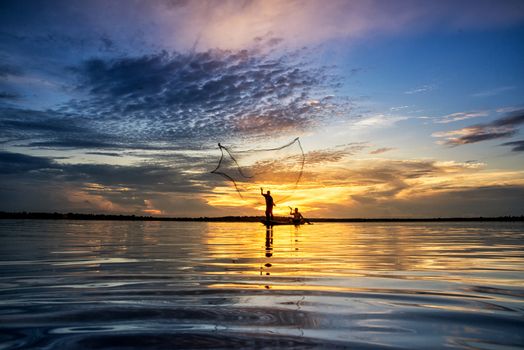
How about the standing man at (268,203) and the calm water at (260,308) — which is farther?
the standing man at (268,203)

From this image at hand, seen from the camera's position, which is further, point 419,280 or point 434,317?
point 419,280

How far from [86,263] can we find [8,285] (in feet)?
13.7

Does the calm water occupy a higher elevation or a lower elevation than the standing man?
lower

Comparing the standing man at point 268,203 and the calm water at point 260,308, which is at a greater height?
the standing man at point 268,203

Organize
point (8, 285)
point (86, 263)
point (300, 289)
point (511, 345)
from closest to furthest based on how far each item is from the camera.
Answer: point (511, 345), point (300, 289), point (8, 285), point (86, 263)

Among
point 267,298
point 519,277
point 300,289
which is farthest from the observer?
point 519,277

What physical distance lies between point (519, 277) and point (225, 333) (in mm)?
7662

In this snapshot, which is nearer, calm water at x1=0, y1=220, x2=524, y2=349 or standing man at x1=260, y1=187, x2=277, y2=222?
calm water at x1=0, y1=220, x2=524, y2=349

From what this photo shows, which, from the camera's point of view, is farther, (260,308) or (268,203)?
(268,203)

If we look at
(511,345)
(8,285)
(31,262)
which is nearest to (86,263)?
(31,262)

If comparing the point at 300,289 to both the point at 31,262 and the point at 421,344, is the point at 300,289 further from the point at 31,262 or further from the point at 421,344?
the point at 31,262

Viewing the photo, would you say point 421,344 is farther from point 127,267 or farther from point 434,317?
point 127,267

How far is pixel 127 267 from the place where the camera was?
34.7 feet

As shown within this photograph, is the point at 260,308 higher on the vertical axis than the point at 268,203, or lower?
lower
